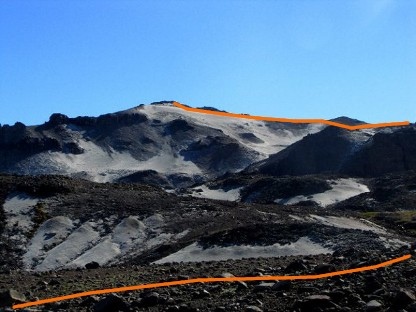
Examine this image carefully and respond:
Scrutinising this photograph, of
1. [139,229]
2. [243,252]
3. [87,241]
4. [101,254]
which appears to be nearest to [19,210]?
[87,241]

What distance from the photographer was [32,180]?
2685 inches

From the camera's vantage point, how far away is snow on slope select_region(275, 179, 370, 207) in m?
113

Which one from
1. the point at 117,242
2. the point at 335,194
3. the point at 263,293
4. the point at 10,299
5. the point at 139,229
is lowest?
the point at 117,242

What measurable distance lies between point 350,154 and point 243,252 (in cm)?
13351

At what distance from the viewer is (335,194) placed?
389 feet

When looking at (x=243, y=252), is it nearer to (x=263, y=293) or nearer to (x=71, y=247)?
(x=71, y=247)

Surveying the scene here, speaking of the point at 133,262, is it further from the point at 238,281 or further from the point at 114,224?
the point at 238,281

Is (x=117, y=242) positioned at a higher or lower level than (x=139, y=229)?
lower

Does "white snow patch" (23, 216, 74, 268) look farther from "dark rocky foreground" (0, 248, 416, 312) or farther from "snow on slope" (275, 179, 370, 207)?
"snow on slope" (275, 179, 370, 207)

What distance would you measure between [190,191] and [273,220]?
72314 millimetres

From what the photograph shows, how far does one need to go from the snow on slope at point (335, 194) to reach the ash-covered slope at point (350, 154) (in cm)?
2297

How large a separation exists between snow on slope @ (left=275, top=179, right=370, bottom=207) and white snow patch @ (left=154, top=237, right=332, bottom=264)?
6670 centimetres

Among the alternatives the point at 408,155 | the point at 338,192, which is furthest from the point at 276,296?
the point at 408,155

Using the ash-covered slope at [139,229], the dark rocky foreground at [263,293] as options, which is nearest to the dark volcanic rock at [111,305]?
the dark rocky foreground at [263,293]
